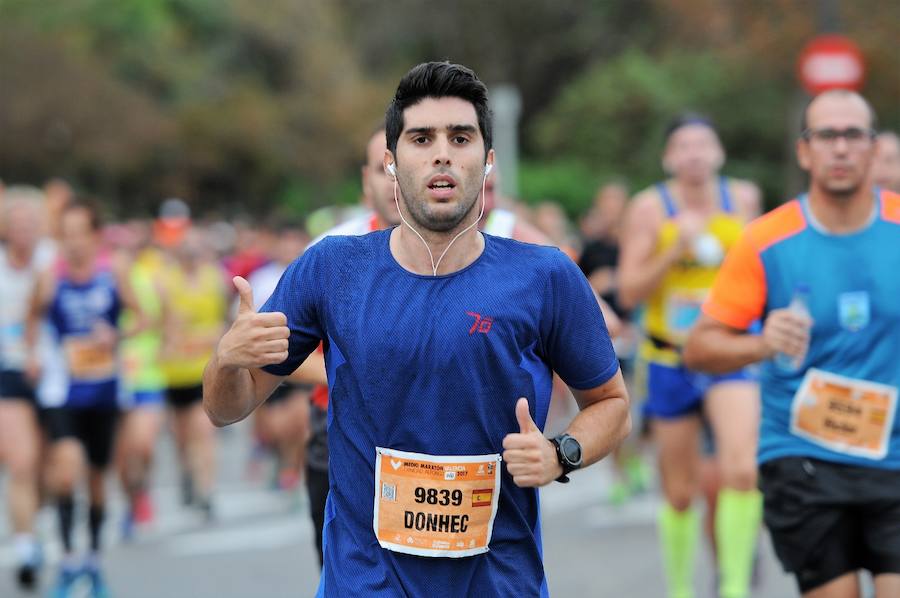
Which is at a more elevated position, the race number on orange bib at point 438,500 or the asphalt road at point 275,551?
the race number on orange bib at point 438,500

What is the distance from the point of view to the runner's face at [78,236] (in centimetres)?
940

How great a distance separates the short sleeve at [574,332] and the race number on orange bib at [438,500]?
0.97ft

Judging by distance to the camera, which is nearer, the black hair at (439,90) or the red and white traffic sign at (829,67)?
the black hair at (439,90)

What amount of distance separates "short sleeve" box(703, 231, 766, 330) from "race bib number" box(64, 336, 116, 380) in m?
5.18

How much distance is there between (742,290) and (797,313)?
1.26ft

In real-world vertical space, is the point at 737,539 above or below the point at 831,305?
below

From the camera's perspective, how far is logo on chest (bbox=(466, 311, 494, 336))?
3.79 metres

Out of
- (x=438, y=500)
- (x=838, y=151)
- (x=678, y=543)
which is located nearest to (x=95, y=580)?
(x=678, y=543)

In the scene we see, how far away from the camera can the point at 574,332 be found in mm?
3879

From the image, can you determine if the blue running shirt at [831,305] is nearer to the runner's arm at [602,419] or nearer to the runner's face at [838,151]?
the runner's face at [838,151]

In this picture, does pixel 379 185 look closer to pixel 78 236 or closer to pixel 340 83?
pixel 78 236

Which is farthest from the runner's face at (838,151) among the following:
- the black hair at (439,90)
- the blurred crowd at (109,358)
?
the black hair at (439,90)

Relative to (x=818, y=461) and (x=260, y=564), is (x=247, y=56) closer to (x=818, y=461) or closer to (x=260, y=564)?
(x=260, y=564)

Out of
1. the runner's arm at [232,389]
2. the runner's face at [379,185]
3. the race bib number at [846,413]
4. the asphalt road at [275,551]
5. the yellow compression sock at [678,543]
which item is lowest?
the asphalt road at [275,551]
